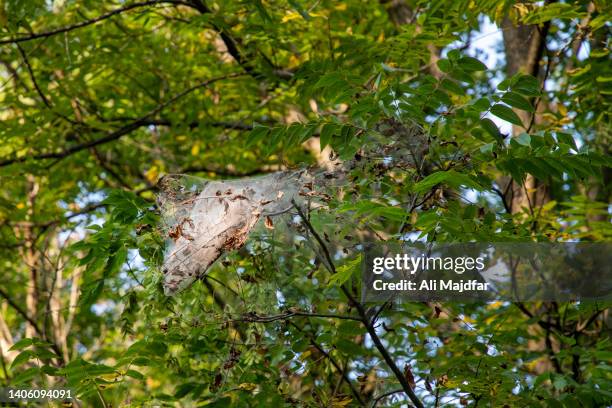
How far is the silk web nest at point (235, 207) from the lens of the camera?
2.55 metres

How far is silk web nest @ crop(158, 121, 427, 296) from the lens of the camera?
2555mm

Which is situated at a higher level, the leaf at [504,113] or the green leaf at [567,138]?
the leaf at [504,113]

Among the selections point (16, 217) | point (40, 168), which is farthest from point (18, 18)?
point (16, 217)

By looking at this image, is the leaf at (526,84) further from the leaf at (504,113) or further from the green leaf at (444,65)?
the green leaf at (444,65)

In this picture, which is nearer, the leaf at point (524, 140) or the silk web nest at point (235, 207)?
the leaf at point (524, 140)

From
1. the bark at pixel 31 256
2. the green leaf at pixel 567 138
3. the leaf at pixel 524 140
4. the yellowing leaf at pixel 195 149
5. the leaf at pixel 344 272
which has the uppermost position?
the yellowing leaf at pixel 195 149

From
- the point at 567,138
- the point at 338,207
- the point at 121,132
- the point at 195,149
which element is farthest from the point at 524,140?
the point at 195,149

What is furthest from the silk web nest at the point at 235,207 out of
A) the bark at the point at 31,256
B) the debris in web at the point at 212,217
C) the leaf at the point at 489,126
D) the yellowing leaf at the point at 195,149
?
the bark at the point at 31,256

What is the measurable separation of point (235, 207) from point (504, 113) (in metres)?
0.98

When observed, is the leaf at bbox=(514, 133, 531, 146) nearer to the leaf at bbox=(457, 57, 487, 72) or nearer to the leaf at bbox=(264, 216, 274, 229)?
the leaf at bbox=(457, 57, 487, 72)

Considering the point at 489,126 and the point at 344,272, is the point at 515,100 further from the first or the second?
the point at 344,272

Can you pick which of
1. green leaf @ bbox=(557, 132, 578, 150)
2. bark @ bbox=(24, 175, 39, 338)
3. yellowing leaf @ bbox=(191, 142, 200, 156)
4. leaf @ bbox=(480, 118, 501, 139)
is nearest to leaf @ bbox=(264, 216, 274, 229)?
leaf @ bbox=(480, 118, 501, 139)

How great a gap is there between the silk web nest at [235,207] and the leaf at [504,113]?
0.26m

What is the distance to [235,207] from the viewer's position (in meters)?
2.62
